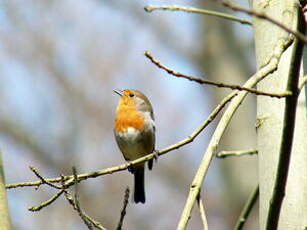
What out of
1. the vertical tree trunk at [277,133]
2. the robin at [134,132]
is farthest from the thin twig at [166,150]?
the robin at [134,132]

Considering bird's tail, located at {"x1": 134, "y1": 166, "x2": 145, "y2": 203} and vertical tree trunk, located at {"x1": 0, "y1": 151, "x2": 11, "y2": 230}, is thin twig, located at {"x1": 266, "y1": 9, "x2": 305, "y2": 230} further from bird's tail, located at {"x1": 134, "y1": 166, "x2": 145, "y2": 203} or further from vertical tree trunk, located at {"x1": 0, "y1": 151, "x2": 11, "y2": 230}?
bird's tail, located at {"x1": 134, "y1": 166, "x2": 145, "y2": 203}

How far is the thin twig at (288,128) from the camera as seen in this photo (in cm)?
170

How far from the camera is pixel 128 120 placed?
15.5 feet

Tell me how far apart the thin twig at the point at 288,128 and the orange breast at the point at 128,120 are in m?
2.85

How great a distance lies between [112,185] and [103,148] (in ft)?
2.03

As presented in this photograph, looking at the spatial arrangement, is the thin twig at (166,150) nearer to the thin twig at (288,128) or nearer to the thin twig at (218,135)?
the thin twig at (218,135)

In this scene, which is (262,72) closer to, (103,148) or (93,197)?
(93,197)

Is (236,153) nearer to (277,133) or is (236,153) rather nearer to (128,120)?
(277,133)

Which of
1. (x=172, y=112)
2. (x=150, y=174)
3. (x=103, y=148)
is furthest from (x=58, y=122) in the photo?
(x=172, y=112)

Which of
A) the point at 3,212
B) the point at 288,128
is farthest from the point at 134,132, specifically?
the point at 288,128

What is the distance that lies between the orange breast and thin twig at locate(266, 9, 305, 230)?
2851mm

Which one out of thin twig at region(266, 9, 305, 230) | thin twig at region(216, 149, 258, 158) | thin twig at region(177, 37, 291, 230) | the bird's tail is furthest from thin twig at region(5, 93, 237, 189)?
the bird's tail

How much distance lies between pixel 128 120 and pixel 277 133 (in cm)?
244

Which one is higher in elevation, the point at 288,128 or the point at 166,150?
the point at 166,150
